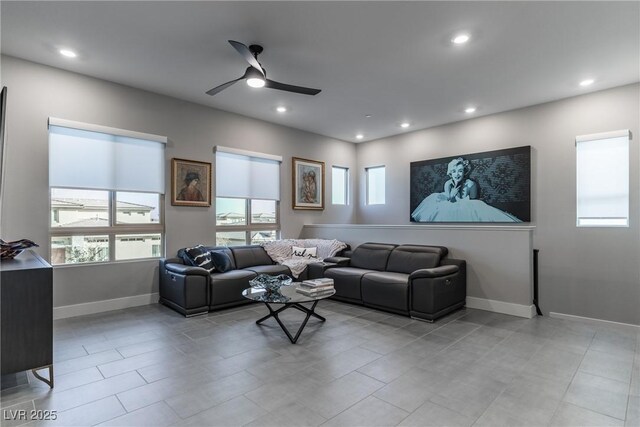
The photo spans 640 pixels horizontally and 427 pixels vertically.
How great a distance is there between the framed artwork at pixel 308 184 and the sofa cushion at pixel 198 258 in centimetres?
233

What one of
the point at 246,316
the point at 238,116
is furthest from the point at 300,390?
the point at 238,116

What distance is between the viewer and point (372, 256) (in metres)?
5.24

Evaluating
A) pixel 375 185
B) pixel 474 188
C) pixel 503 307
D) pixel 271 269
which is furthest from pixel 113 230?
pixel 474 188

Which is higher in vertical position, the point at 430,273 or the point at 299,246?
the point at 299,246

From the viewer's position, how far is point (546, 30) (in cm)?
312

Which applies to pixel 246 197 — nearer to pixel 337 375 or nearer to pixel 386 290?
pixel 386 290

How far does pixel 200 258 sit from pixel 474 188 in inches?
185

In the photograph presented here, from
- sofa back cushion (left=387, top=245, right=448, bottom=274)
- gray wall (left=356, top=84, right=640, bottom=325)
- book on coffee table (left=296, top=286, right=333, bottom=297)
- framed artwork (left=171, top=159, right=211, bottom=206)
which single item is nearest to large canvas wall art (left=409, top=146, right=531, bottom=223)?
gray wall (left=356, top=84, right=640, bottom=325)

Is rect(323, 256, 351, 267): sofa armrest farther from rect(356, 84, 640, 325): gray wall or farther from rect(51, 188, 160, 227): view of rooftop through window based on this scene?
rect(356, 84, 640, 325): gray wall

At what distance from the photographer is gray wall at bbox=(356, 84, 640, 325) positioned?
4.26 metres

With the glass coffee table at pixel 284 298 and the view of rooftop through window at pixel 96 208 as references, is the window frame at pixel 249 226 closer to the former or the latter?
the view of rooftop through window at pixel 96 208

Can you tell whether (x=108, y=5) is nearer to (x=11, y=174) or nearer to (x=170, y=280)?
(x=11, y=174)

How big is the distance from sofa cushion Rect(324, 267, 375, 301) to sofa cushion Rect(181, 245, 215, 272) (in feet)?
5.96

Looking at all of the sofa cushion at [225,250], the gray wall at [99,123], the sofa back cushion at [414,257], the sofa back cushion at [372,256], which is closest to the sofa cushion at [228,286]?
the sofa cushion at [225,250]
